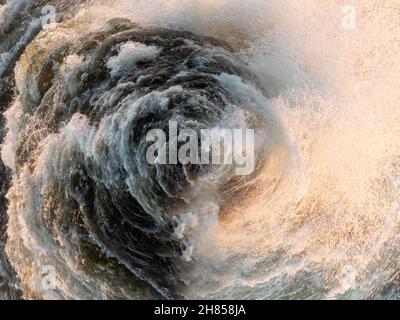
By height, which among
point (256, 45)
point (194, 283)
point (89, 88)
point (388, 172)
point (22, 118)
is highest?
point (256, 45)

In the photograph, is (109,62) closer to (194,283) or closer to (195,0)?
(195,0)

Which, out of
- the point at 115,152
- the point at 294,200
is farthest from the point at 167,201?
the point at 294,200

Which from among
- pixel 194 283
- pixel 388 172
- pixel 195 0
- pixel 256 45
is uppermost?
pixel 195 0

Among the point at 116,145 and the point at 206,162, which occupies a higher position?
the point at 116,145

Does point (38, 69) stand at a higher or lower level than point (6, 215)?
higher

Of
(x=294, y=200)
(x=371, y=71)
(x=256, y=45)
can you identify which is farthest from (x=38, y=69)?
(x=371, y=71)

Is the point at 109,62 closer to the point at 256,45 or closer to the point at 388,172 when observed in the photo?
the point at 256,45
